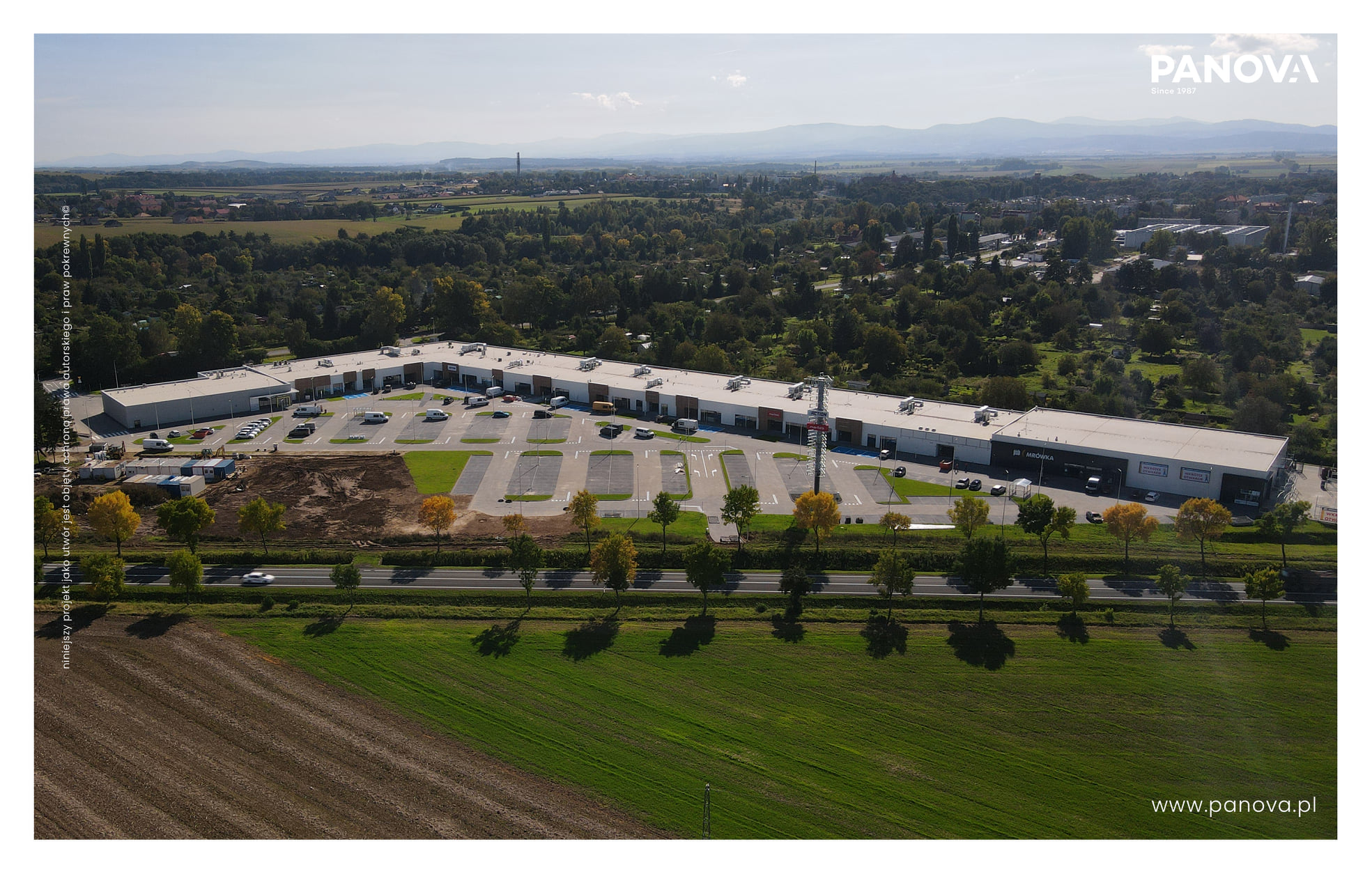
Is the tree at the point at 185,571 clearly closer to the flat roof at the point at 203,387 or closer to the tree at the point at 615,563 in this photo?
the tree at the point at 615,563

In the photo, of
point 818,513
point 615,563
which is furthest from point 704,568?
point 818,513

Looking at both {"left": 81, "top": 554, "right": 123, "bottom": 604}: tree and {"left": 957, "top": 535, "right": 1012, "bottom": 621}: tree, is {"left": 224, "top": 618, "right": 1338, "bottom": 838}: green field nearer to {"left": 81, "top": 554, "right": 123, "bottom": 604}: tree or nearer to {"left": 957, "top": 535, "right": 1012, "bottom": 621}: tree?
{"left": 957, "top": 535, "right": 1012, "bottom": 621}: tree

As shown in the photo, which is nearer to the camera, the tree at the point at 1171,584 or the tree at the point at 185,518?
the tree at the point at 1171,584

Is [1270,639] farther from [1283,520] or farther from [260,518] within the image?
[260,518]

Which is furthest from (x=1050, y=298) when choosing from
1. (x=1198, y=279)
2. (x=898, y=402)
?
(x=898, y=402)

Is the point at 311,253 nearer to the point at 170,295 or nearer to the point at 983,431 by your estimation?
the point at 170,295

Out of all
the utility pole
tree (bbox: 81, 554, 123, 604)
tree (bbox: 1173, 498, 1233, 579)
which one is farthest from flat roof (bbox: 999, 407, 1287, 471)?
tree (bbox: 81, 554, 123, 604)

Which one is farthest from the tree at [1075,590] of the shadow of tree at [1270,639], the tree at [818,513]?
the tree at [818,513]
